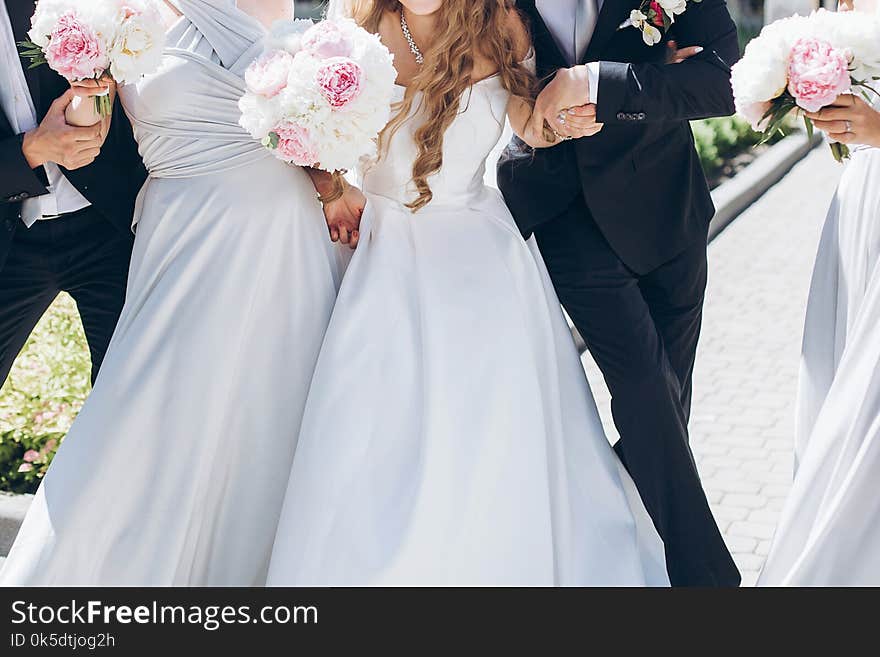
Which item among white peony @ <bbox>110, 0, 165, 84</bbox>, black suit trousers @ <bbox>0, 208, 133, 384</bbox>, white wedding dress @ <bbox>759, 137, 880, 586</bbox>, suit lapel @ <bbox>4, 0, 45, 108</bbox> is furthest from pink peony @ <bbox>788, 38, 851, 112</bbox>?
suit lapel @ <bbox>4, 0, 45, 108</bbox>

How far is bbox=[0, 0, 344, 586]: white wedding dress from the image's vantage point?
10.8ft

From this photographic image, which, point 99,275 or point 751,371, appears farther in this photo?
point 751,371

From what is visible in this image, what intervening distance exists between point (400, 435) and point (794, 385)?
374cm

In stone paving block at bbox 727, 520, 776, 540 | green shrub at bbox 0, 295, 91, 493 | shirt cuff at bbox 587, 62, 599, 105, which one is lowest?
green shrub at bbox 0, 295, 91, 493

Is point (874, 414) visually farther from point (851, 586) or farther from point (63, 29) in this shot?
point (63, 29)

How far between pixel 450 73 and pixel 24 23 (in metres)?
1.27

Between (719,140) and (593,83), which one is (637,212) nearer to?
(593,83)

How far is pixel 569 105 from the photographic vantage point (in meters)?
3.46

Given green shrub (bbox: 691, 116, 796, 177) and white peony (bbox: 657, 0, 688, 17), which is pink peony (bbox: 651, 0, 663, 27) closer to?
white peony (bbox: 657, 0, 688, 17)

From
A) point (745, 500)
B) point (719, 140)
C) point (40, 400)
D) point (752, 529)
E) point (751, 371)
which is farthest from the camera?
point (719, 140)

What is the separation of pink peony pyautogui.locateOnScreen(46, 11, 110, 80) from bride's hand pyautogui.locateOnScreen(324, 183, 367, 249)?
80 cm

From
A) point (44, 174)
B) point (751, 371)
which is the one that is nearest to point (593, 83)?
point (44, 174)
